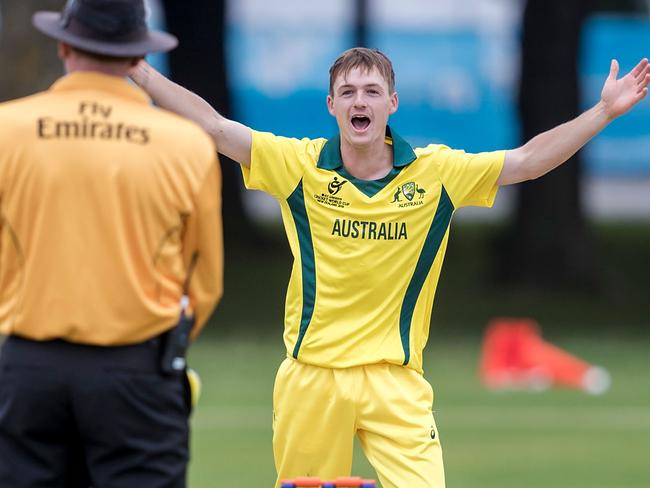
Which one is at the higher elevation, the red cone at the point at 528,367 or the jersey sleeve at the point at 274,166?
the jersey sleeve at the point at 274,166

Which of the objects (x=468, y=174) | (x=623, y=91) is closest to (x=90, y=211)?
(x=468, y=174)

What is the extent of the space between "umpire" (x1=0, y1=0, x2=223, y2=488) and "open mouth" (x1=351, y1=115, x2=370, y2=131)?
1.63 m

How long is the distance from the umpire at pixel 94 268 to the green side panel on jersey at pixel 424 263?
1679 millimetres

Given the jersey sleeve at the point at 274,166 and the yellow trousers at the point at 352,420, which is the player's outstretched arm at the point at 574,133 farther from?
the yellow trousers at the point at 352,420

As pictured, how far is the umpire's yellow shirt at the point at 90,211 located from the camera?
4.98m

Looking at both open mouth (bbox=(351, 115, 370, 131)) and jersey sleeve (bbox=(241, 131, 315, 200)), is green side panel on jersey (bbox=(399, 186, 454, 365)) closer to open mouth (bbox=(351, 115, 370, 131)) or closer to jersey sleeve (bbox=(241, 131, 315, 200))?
open mouth (bbox=(351, 115, 370, 131))

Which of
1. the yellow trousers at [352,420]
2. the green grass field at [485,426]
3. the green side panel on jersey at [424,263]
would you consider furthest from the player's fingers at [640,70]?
the green grass field at [485,426]

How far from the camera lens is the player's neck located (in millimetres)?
6820

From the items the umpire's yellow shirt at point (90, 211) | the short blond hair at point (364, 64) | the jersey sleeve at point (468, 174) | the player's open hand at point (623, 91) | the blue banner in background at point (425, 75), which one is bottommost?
the umpire's yellow shirt at point (90, 211)

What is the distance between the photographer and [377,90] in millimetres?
6703

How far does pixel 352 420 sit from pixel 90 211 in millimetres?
1993

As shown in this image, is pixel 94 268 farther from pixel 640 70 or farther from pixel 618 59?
pixel 618 59

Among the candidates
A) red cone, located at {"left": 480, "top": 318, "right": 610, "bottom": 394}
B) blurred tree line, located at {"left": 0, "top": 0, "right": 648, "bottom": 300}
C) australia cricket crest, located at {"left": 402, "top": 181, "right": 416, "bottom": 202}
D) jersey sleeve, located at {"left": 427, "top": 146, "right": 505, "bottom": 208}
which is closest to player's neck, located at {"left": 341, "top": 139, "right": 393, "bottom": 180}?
australia cricket crest, located at {"left": 402, "top": 181, "right": 416, "bottom": 202}

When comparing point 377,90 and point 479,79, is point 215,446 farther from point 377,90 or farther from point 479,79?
point 479,79
